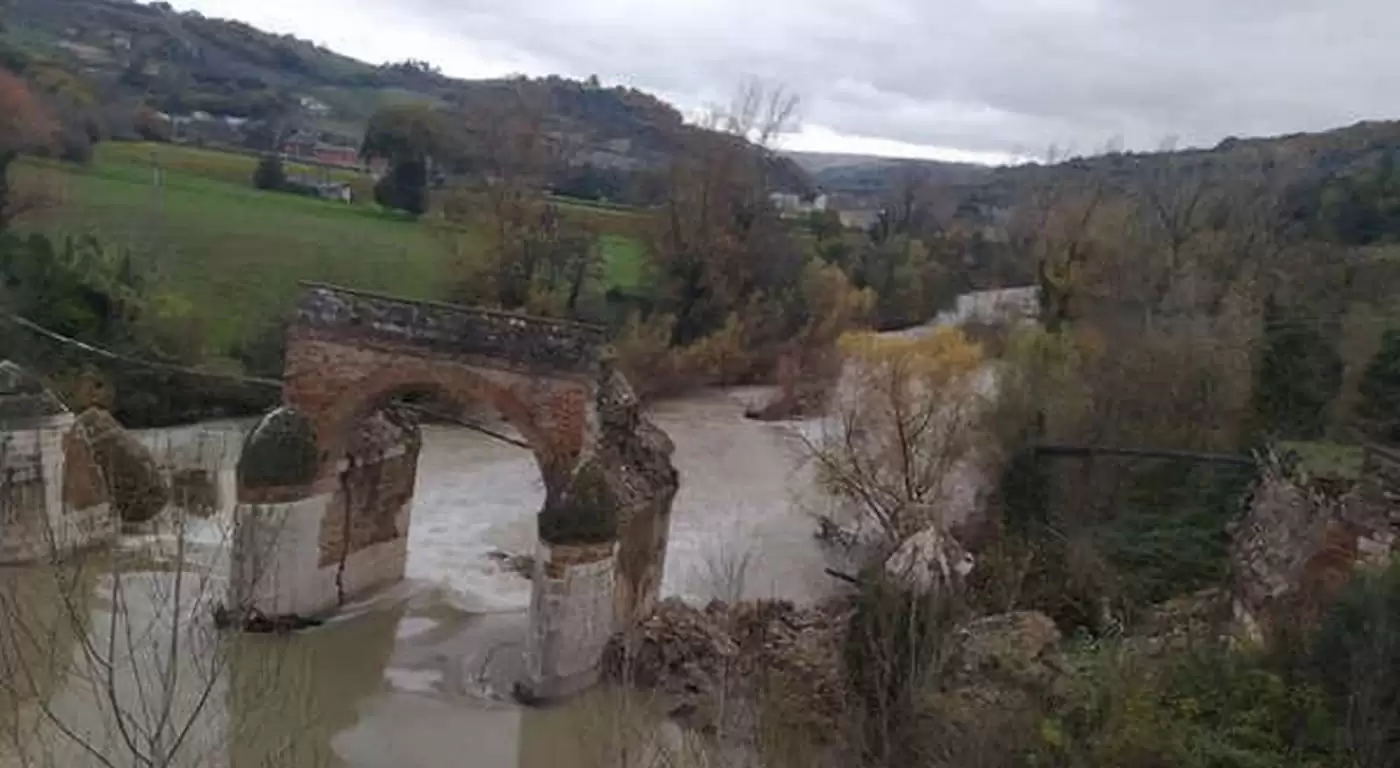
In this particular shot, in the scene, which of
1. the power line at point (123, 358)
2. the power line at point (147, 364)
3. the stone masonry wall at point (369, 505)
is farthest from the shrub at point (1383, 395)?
the power line at point (123, 358)

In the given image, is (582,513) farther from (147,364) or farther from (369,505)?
(147,364)

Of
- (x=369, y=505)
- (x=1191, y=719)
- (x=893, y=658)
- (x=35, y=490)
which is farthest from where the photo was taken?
(x=35, y=490)

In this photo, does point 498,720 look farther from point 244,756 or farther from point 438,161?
point 438,161

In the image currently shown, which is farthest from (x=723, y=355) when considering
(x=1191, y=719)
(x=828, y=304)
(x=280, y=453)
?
(x=1191, y=719)

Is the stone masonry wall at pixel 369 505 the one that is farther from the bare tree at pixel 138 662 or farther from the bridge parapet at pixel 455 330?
the bridge parapet at pixel 455 330

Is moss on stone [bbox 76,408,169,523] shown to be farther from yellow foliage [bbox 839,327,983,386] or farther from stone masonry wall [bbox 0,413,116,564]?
yellow foliage [bbox 839,327,983,386]
